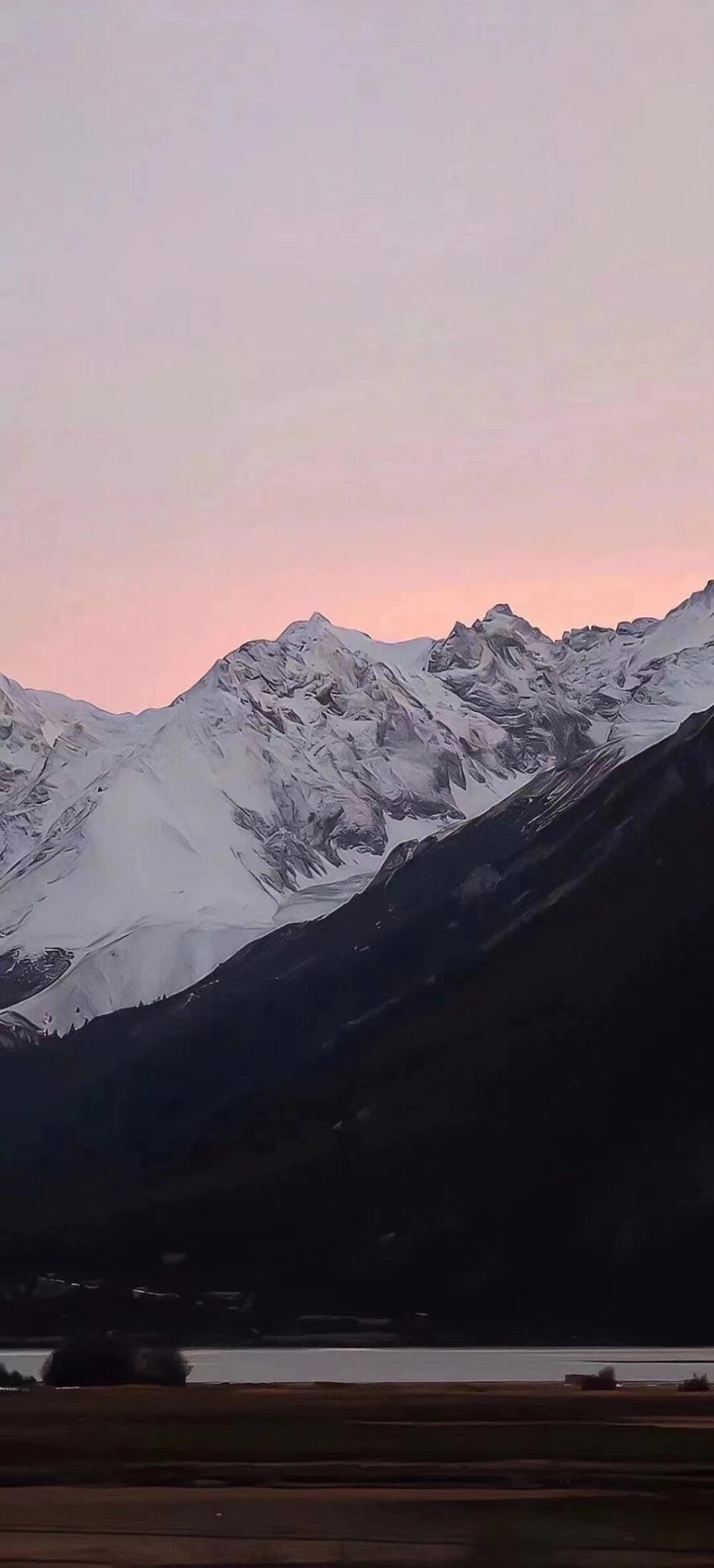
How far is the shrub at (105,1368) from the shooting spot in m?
131

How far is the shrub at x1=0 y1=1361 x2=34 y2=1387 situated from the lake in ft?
36.4

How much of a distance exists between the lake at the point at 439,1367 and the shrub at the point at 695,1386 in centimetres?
928

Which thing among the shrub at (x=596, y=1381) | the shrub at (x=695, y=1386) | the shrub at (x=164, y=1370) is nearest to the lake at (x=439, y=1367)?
the shrub at (x=596, y=1381)

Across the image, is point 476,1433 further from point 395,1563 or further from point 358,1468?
point 395,1563

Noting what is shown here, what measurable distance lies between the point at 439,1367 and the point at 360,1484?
4259 inches

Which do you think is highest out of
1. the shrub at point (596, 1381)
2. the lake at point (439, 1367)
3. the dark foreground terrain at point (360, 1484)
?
the lake at point (439, 1367)

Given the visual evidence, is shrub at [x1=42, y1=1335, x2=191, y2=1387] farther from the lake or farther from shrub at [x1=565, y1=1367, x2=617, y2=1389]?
shrub at [x1=565, y1=1367, x2=617, y2=1389]

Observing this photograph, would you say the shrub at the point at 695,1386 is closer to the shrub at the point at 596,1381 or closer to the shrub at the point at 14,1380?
the shrub at the point at 596,1381

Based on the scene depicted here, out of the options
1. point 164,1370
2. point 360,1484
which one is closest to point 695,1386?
point 164,1370

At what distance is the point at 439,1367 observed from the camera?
169 meters

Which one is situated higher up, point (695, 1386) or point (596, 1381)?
point (596, 1381)

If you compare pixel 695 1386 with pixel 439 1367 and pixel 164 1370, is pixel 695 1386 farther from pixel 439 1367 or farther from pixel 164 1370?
pixel 439 1367

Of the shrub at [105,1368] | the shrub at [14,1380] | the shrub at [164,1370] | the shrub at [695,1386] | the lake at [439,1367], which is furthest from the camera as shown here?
the lake at [439,1367]

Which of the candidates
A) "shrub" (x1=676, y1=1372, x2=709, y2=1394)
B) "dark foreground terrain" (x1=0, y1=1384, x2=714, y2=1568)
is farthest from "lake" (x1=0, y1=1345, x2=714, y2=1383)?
"dark foreground terrain" (x1=0, y1=1384, x2=714, y2=1568)
